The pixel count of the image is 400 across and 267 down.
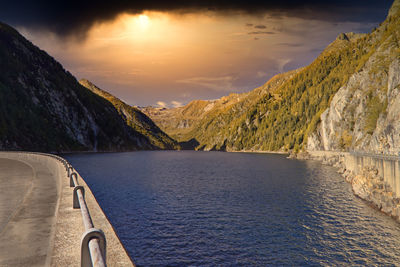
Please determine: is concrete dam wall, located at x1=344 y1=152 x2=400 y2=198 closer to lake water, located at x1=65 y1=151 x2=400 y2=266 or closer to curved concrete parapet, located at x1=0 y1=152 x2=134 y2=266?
lake water, located at x1=65 y1=151 x2=400 y2=266

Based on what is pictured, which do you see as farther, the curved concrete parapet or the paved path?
the paved path

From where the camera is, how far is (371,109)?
87875 mm

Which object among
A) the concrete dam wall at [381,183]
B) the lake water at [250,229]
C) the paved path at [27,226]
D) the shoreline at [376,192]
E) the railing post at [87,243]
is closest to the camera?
the railing post at [87,243]

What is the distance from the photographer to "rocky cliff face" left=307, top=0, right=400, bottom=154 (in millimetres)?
60500

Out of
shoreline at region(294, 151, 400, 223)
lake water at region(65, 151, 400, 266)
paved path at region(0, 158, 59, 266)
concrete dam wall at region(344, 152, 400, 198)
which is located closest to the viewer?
paved path at region(0, 158, 59, 266)

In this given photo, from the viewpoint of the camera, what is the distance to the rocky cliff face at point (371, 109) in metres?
60.5

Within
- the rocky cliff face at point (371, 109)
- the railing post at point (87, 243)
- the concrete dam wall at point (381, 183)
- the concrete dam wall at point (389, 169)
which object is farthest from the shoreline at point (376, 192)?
the railing post at point (87, 243)

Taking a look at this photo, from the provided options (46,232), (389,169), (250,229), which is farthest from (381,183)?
(46,232)

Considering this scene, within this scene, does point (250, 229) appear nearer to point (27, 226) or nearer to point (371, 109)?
point (27, 226)

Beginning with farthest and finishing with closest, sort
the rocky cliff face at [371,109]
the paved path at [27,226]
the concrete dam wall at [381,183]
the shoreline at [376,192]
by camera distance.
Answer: the rocky cliff face at [371,109]
the shoreline at [376,192]
the concrete dam wall at [381,183]
the paved path at [27,226]

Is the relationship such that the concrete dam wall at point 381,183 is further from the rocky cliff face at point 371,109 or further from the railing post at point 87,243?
the railing post at point 87,243

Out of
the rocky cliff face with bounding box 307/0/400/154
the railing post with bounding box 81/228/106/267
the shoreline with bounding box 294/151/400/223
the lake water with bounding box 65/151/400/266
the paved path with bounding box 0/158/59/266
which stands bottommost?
the lake water with bounding box 65/151/400/266

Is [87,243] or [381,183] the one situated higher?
[87,243]

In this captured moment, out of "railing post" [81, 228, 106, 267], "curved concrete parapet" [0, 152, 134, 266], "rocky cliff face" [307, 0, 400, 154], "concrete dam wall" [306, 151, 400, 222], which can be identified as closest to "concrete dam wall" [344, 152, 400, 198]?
"concrete dam wall" [306, 151, 400, 222]
